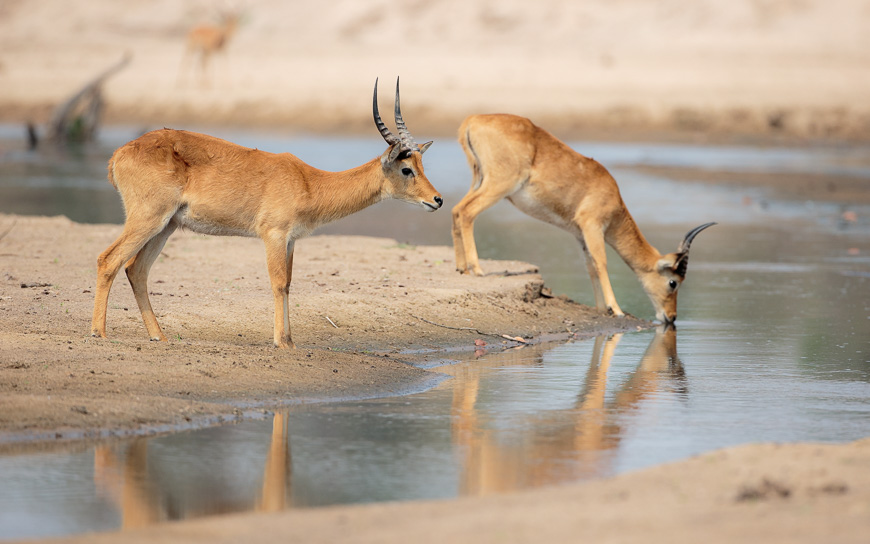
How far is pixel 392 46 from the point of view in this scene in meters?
46.3

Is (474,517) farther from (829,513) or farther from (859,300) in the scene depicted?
(859,300)

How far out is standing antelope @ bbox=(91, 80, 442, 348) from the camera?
30.7 ft

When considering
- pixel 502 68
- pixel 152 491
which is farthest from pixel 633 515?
pixel 502 68

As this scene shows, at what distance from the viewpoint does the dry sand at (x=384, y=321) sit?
579cm

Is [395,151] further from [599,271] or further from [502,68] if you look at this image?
[502,68]

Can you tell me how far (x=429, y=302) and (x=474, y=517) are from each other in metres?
6.14

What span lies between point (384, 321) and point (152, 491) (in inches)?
191

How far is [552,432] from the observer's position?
8.07 m

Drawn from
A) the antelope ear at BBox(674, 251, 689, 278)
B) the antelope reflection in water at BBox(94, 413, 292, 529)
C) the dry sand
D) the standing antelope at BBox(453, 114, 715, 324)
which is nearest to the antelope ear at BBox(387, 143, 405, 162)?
the dry sand

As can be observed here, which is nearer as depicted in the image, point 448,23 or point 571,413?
point 571,413

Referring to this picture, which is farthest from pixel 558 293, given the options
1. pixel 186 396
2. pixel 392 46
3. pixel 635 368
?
pixel 392 46

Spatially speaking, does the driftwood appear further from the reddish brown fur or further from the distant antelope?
the reddish brown fur

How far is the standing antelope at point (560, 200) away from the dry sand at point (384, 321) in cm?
62

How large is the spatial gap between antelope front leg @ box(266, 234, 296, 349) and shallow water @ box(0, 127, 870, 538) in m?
1.23
